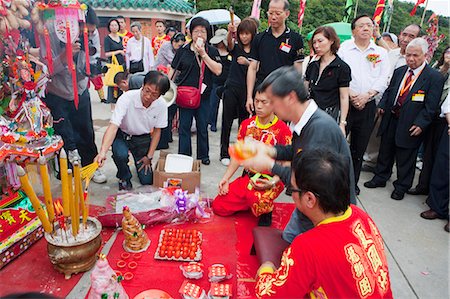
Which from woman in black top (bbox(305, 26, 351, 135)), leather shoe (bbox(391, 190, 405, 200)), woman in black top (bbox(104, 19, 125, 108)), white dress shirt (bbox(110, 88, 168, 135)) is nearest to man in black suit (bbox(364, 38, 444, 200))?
leather shoe (bbox(391, 190, 405, 200))

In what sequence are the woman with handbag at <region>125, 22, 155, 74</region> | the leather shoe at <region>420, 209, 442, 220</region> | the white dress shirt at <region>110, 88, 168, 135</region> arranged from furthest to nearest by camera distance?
the woman with handbag at <region>125, 22, 155, 74</region>
the leather shoe at <region>420, 209, 442, 220</region>
the white dress shirt at <region>110, 88, 168, 135</region>

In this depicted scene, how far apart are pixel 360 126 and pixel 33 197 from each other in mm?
3059

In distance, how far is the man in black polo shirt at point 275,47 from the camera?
3520 millimetres

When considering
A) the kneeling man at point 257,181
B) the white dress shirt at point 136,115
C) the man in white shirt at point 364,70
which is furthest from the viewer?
the man in white shirt at point 364,70

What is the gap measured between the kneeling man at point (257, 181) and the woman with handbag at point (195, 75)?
43.4 inches

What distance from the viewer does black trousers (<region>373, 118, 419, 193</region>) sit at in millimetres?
3652

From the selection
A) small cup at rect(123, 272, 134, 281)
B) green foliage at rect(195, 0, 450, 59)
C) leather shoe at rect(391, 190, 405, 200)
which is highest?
green foliage at rect(195, 0, 450, 59)

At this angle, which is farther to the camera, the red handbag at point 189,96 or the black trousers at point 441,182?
the red handbag at point 189,96

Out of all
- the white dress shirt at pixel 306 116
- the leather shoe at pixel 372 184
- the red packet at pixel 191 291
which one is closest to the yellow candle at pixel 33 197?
the red packet at pixel 191 291

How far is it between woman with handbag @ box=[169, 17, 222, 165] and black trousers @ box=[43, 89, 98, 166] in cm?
101

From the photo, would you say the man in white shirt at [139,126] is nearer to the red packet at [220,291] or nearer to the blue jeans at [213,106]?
Result: the red packet at [220,291]

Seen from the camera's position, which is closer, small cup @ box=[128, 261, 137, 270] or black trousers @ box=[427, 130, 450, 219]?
small cup @ box=[128, 261, 137, 270]

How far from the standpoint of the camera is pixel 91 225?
90.2 inches

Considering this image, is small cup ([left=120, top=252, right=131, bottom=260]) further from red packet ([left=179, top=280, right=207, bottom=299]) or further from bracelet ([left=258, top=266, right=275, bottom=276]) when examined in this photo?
bracelet ([left=258, top=266, right=275, bottom=276])
